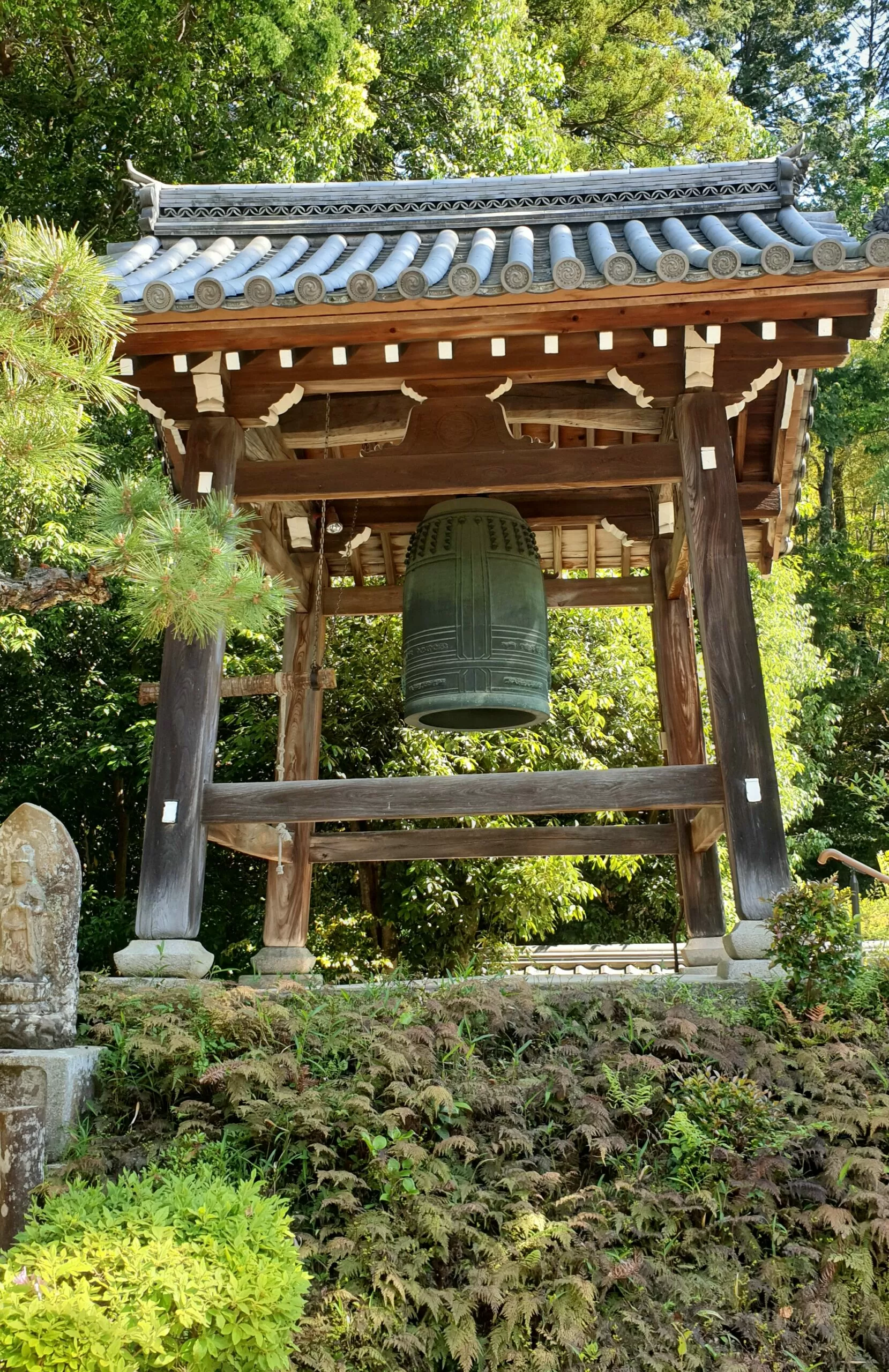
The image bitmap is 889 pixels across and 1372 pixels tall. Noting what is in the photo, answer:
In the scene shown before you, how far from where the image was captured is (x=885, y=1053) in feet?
14.1

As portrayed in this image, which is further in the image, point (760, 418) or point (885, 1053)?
point (760, 418)

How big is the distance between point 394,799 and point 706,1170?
2165 mm

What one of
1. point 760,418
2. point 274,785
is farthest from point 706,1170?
point 760,418

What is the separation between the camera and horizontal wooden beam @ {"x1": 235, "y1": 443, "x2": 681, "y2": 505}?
18.9 feet

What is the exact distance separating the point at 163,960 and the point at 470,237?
4164mm

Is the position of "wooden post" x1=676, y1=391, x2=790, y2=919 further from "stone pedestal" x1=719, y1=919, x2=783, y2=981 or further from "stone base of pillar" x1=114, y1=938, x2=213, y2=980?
"stone base of pillar" x1=114, y1=938, x2=213, y2=980

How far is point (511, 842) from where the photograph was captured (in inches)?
265

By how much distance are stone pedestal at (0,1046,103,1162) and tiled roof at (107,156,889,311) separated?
3.07 m

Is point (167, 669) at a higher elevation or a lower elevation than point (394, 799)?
higher

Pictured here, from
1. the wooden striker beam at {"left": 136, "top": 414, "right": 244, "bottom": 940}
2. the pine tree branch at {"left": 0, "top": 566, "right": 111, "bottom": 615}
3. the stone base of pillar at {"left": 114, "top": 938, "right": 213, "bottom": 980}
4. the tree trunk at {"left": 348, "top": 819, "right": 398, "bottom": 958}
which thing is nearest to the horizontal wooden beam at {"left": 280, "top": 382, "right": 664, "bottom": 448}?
the wooden striker beam at {"left": 136, "top": 414, "right": 244, "bottom": 940}

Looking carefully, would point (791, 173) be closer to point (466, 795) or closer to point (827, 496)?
point (466, 795)

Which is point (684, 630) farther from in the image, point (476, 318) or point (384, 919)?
point (384, 919)

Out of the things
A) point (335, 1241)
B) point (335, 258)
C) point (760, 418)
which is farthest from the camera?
point (760, 418)

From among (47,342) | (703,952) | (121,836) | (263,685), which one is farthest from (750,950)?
(121,836)
